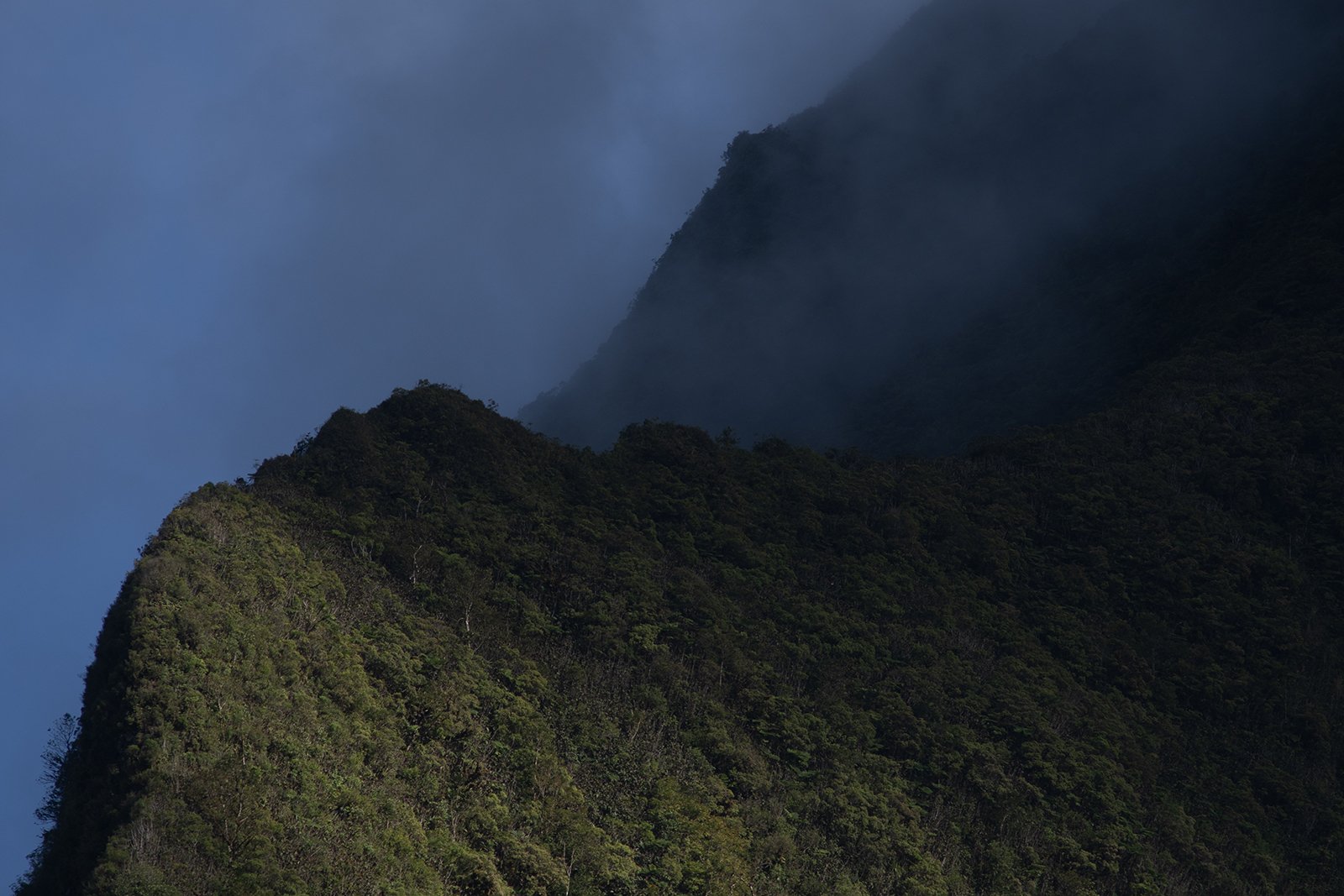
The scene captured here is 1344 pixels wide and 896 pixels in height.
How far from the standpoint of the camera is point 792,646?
26484 millimetres

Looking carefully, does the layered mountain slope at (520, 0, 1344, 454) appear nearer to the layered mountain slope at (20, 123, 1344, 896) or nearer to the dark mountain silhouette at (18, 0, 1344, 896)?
the dark mountain silhouette at (18, 0, 1344, 896)

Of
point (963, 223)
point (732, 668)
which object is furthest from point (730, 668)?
point (963, 223)

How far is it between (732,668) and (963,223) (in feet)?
165

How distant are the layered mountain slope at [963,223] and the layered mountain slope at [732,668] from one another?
1695 cm

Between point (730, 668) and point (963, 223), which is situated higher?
point (963, 223)

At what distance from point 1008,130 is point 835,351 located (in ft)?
64.9

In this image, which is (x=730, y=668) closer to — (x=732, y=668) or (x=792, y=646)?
(x=732, y=668)

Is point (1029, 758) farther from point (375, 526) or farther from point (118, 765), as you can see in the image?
point (118, 765)

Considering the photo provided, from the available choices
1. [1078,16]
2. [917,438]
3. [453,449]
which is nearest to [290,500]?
[453,449]

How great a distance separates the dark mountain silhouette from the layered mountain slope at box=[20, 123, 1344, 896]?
0.09 metres

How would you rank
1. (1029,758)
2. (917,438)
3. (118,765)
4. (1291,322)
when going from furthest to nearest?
(917,438) < (1291,322) < (1029,758) < (118,765)

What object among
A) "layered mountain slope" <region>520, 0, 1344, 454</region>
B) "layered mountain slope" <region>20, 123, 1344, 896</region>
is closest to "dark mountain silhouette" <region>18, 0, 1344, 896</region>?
"layered mountain slope" <region>20, 123, 1344, 896</region>

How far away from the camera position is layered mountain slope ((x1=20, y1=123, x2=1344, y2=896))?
16.4 metres

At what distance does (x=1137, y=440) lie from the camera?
37812mm
